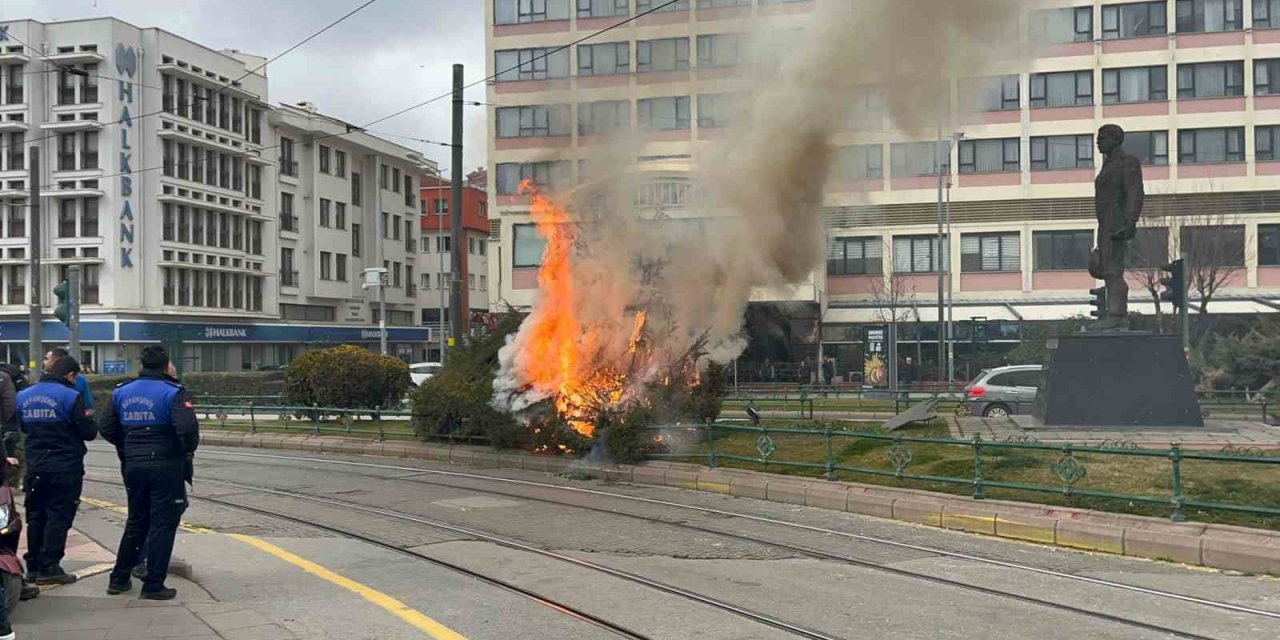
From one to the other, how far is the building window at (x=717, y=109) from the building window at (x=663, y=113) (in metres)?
0.30

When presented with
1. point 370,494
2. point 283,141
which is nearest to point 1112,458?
point 370,494

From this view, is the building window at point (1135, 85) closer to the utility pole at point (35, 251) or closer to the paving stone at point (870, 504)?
the paving stone at point (870, 504)

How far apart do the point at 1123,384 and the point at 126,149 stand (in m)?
44.4

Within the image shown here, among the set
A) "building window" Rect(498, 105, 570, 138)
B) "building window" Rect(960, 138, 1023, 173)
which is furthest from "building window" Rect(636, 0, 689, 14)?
"building window" Rect(960, 138, 1023, 173)

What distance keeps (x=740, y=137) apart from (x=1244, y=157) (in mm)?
35498

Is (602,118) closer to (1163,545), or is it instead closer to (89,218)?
(1163,545)

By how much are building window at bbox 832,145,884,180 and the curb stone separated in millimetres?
5355

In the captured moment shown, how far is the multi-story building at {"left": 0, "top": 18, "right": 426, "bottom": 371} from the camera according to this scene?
4541 centimetres

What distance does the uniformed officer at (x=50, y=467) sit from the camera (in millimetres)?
7578

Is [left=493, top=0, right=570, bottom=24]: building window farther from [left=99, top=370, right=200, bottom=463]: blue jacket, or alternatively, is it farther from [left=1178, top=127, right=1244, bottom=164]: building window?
[left=1178, top=127, right=1244, bottom=164]: building window

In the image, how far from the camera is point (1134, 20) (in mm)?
42219

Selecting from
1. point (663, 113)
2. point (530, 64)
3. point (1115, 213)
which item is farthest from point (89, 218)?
point (1115, 213)

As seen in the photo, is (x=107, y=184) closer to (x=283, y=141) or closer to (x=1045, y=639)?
(x=283, y=141)

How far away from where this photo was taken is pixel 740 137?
52.7ft
